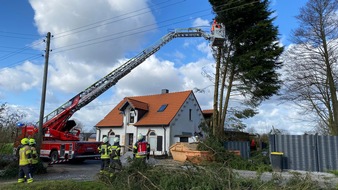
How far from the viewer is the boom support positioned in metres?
21.0

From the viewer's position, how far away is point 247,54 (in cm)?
1953

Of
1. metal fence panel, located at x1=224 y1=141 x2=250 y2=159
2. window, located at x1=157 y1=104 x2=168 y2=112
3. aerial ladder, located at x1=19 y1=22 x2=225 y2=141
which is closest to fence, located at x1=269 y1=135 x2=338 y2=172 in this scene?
metal fence panel, located at x1=224 y1=141 x2=250 y2=159

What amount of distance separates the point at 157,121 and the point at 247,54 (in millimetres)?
12480

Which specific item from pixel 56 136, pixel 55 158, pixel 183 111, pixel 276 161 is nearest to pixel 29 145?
pixel 55 158

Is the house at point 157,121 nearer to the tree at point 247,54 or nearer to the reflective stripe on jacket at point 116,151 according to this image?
the tree at point 247,54

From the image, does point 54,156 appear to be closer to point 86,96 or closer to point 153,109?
point 86,96

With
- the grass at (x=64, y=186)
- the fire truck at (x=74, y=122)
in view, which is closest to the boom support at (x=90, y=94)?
the fire truck at (x=74, y=122)

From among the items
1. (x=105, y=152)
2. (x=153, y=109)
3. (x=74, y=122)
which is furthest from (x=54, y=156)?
(x=153, y=109)

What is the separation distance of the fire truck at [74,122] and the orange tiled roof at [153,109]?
20.1 feet

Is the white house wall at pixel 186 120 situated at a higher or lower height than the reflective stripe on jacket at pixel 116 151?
higher

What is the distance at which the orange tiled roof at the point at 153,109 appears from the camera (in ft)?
96.6

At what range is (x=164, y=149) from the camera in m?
28.0

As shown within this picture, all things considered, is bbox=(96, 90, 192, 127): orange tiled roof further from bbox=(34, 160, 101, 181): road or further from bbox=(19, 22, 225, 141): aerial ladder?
bbox=(34, 160, 101, 181): road

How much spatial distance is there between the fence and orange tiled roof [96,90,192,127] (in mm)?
13066
